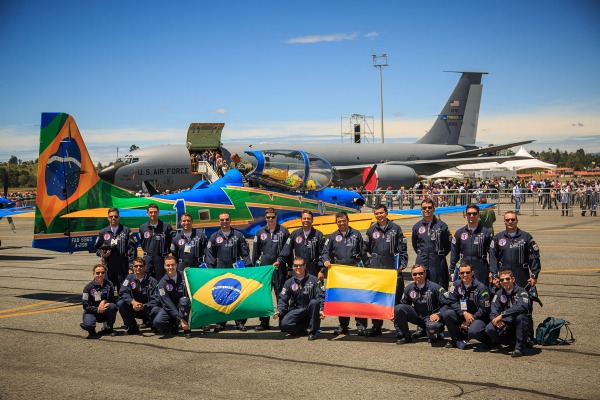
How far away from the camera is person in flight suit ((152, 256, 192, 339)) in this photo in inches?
387

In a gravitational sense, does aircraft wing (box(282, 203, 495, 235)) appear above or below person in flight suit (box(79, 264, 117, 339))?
above

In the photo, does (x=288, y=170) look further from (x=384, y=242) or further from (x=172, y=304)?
(x=172, y=304)

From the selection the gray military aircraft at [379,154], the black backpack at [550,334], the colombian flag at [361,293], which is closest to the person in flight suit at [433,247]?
the colombian flag at [361,293]

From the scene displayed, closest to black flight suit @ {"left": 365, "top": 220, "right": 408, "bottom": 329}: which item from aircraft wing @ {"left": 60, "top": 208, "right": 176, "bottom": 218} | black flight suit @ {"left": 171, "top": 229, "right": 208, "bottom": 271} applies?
black flight suit @ {"left": 171, "top": 229, "right": 208, "bottom": 271}

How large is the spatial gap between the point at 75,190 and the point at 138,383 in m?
7.29

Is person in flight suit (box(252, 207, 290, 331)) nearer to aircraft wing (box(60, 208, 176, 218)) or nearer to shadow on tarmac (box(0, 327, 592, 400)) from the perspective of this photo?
shadow on tarmac (box(0, 327, 592, 400))

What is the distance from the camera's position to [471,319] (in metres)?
8.76

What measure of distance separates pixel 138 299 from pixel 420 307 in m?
4.53

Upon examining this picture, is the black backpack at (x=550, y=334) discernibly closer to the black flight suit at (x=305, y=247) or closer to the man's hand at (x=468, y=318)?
the man's hand at (x=468, y=318)

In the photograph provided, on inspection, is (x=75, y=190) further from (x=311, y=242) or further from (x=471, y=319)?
(x=471, y=319)

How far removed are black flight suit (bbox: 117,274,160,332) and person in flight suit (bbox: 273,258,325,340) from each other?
1999 millimetres

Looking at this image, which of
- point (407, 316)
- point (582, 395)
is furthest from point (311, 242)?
point (582, 395)

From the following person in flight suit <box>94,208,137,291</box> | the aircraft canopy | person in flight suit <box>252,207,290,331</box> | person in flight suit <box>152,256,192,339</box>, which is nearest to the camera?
person in flight suit <box>152,256,192,339</box>

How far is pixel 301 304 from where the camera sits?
32.6ft
